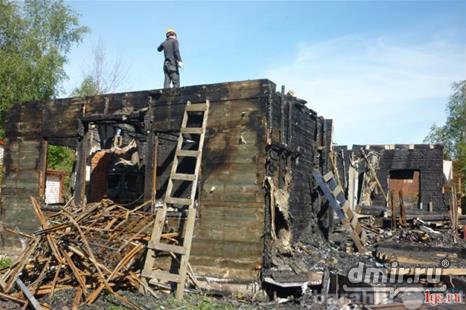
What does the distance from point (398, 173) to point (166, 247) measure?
16.6 metres

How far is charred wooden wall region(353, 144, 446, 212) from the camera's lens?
21.0m

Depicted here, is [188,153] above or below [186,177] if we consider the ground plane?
above

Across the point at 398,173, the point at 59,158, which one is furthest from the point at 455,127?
the point at 59,158

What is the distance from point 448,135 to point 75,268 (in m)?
42.1

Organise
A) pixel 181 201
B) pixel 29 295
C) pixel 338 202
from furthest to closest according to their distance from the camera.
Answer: pixel 338 202
pixel 181 201
pixel 29 295

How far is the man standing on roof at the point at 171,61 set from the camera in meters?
11.3

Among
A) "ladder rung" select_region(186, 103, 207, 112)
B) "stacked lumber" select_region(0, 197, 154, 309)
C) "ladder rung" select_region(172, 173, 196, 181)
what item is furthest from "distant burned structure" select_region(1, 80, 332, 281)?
"stacked lumber" select_region(0, 197, 154, 309)

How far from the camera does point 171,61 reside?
11.3 meters

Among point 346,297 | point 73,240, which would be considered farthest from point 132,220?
point 346,297

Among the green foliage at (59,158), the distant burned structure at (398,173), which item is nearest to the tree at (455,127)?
the distant burned structure at (398,173)

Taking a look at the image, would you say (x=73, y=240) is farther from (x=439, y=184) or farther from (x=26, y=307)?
(x=439, y=184)

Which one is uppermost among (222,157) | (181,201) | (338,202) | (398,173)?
(398,173)

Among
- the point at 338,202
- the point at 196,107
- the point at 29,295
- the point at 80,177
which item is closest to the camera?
the point at 29,295

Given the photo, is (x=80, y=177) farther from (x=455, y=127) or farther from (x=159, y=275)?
(x=455, y=127)
